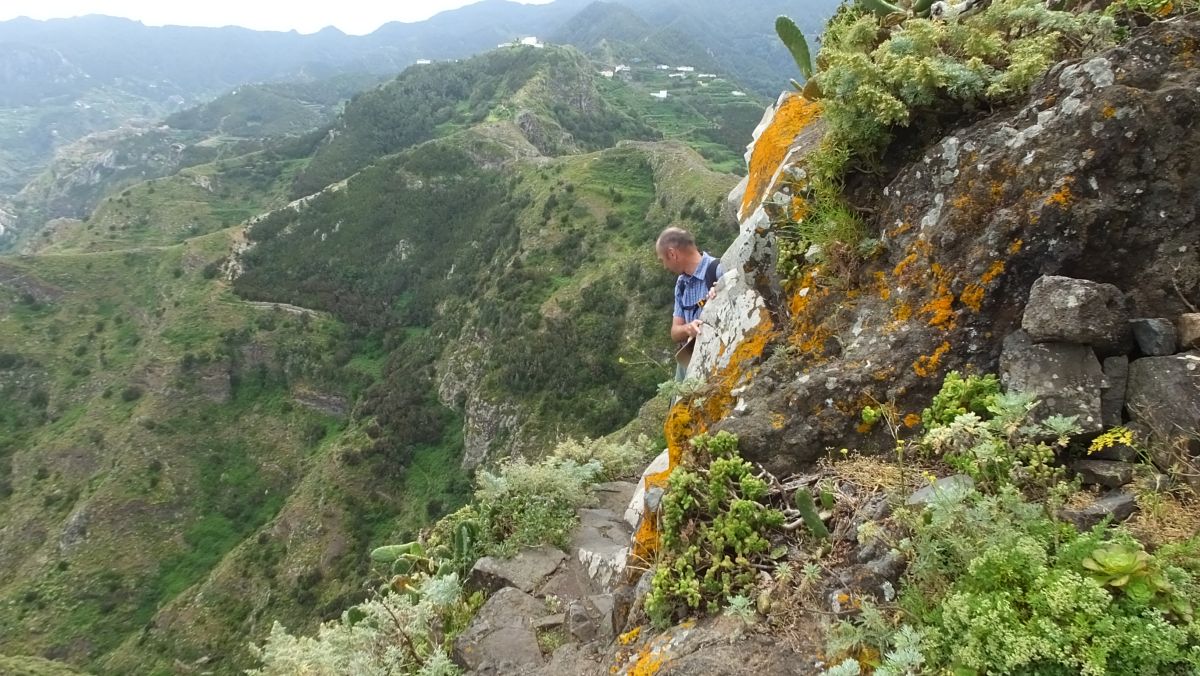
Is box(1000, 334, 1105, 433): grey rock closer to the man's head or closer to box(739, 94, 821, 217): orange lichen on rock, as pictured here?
box(739, 94, 821, 217): orange lichen on rock

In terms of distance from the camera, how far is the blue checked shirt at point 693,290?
270 inches

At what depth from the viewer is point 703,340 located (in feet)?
20.2

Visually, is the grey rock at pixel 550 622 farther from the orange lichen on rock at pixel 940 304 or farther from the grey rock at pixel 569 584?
the orange lichen on rock at pixel 940 304

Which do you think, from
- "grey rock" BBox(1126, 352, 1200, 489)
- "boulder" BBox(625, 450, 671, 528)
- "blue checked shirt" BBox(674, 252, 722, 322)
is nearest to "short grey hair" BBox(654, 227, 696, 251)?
"blue checked shirt" BBox(674, 252, 722, 322)

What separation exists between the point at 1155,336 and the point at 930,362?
3.81ft

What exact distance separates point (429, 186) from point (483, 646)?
101m

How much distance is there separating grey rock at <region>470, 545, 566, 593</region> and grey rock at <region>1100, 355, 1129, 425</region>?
5436 millimetres

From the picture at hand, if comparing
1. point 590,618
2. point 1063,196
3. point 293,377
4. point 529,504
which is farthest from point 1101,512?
point 293,377

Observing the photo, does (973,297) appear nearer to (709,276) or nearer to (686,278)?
(709,276)

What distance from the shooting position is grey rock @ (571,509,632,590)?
650 cm

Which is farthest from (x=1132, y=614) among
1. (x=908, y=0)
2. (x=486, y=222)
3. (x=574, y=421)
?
(x=486, y=222)

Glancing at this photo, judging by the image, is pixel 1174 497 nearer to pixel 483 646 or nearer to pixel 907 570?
pixel 907 570

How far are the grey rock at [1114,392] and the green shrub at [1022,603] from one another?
846 millimetres

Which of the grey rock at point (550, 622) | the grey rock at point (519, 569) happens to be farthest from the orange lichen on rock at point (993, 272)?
the grey rock at point (519, 569)
